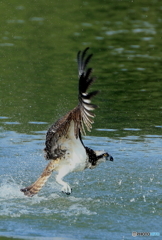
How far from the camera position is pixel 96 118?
555 inches

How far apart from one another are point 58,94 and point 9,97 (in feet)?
4.10

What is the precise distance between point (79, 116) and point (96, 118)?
5.57m

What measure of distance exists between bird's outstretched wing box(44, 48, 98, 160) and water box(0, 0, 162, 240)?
778 mm

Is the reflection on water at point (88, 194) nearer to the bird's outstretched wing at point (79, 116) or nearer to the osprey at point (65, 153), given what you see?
the osprey at point (65, 153)

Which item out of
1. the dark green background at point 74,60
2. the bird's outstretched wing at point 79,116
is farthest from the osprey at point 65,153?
the dark green background at point 74,60

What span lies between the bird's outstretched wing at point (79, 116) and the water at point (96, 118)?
0.78 m

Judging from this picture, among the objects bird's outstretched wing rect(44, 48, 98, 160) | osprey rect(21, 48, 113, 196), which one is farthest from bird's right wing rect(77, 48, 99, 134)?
osprey rect(21, 48, 113, 196)

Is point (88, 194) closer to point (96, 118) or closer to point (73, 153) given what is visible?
point (73, 153)

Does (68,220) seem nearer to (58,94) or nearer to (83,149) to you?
(83,149)

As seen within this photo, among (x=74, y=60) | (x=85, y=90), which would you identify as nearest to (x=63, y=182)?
(x=85, y=90)

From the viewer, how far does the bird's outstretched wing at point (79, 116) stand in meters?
8.19

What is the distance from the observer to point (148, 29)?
27.0 metres

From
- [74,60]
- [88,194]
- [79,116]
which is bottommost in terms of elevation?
[74,60]

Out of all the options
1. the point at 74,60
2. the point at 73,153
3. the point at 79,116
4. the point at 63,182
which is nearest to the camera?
the point at 79,116
